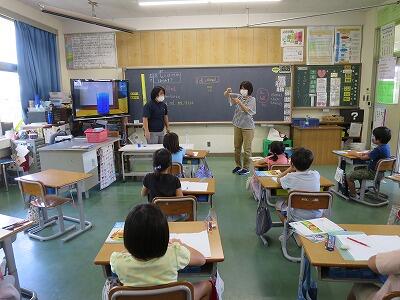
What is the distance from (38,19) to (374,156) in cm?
631

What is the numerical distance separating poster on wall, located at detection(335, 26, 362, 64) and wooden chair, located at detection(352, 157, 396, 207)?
123 inches

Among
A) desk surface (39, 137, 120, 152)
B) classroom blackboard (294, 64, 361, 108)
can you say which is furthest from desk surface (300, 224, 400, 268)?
classroom blackboard (294, 64, 361, 108)

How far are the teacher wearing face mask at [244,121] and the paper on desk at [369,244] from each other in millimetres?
3672

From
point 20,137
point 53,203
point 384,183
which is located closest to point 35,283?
point 53,203

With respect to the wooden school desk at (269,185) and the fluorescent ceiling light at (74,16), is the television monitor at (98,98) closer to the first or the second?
the fluorescent ceiling light at (74,16)

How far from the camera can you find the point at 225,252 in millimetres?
2854

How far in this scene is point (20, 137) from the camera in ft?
16.8

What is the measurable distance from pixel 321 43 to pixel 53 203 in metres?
5.85

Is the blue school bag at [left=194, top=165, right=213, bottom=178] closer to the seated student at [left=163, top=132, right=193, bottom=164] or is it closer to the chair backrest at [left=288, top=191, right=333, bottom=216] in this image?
the seated student at [left=163, top=132, right=193, bottom=164]

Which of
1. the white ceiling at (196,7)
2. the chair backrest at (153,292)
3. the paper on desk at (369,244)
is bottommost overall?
the paper on desk at (369,244)

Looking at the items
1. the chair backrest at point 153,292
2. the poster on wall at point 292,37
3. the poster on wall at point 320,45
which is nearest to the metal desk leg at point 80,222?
the chair backrest at point 153,292

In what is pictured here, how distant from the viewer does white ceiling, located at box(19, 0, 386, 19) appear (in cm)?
557

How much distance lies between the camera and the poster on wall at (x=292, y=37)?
630cm

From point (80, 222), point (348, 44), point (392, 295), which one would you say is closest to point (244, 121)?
point (348, 44)
